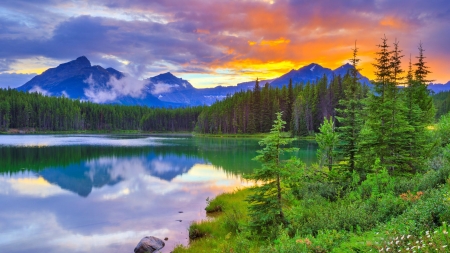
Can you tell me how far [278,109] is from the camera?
396ft

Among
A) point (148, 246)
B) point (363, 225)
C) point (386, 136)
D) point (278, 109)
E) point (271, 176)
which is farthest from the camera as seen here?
point (278, 109)

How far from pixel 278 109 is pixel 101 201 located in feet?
332

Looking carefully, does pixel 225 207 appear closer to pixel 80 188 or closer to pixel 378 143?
pixel 378 143

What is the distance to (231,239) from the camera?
48.0 ft

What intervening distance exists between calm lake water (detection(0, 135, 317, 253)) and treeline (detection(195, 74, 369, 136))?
2730 inches

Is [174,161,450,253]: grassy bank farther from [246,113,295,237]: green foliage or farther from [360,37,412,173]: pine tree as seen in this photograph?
[360,37,412,173]: pine tree

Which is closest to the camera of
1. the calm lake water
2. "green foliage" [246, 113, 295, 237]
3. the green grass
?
"green foliage" [246, 113, 295, 237]

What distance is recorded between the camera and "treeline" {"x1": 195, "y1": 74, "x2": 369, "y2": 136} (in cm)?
10869

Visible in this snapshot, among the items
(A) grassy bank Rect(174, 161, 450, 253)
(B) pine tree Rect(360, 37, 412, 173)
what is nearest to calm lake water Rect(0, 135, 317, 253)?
(A) grassy bank Rect(174, 161, 450, 253)

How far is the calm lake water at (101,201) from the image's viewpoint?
17.0 m

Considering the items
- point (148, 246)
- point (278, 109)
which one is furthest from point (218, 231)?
point (278, 109)

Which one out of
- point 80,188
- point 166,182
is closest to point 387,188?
point 166,182

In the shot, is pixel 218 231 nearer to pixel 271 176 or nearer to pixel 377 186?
pixel 271 176

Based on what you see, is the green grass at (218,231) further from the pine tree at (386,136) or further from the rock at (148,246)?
the pine tree at (386,136)
